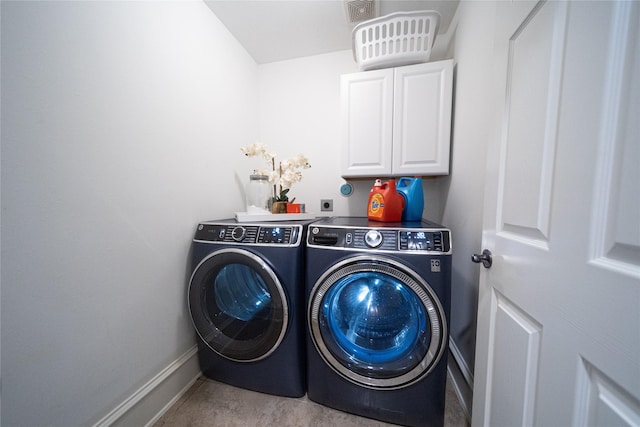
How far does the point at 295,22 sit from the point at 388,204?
1491 millimetres

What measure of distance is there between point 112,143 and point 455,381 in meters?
2.10

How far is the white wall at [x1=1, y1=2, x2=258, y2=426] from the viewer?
2.00ft

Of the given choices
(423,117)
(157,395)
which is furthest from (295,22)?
(157,395)

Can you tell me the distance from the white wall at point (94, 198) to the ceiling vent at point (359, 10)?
3.18 feet

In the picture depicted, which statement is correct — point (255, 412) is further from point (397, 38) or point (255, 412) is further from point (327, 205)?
point (397, 38)

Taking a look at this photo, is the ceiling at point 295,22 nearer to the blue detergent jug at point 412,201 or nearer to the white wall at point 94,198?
the white wall at point 94,198

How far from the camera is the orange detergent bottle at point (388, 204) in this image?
1.14m

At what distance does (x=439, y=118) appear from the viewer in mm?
1302

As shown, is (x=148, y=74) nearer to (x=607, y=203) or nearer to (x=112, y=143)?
(x=112, y=143)

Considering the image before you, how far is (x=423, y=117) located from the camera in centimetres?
132

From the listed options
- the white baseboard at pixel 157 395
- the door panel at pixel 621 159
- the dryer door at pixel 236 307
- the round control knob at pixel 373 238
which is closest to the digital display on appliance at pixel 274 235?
the dryer door at pixel 236 307

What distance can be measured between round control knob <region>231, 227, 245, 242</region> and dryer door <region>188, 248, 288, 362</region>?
0.06 m

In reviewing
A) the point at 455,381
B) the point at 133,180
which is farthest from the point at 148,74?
the point at 455,381

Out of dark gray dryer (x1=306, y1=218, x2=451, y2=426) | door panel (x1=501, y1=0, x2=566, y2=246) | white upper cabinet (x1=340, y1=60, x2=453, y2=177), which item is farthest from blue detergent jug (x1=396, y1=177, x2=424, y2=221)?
door panel (x1=501, y1=0, x2=566, y2=246)
